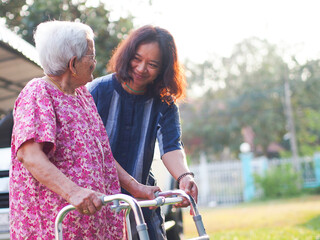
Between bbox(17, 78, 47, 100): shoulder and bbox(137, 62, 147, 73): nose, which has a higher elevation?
bbox(137, 62, 147, 73): nose

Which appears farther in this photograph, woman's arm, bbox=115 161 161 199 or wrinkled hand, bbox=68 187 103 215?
woman's arm, bbox=115 161 161 199

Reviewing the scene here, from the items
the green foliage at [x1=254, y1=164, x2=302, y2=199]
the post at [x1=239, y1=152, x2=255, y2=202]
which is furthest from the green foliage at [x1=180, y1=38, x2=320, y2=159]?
the green foliage at [x1=254, y1=164, x2=302, y2=199]

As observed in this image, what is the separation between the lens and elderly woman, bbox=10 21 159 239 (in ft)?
7.29

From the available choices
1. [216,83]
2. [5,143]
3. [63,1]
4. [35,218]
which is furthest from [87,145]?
[216,83]

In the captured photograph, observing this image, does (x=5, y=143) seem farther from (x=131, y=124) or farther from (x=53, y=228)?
(x=53, y=228)

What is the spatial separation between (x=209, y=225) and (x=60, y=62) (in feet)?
28.5

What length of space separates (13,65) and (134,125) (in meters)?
1.69

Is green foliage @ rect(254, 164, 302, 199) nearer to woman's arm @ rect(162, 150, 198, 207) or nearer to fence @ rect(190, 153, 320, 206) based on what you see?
fence @ rect(190, 153, 320, 206)

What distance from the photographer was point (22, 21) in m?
7.85

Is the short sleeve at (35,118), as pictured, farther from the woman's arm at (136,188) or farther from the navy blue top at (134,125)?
the navy blue top at (134,125)

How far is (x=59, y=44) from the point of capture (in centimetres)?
237

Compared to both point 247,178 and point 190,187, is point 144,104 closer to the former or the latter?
point 190,187

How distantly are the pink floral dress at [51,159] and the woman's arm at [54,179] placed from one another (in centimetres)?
4

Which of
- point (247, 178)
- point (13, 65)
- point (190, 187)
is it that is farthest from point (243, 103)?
point (190, 187)
